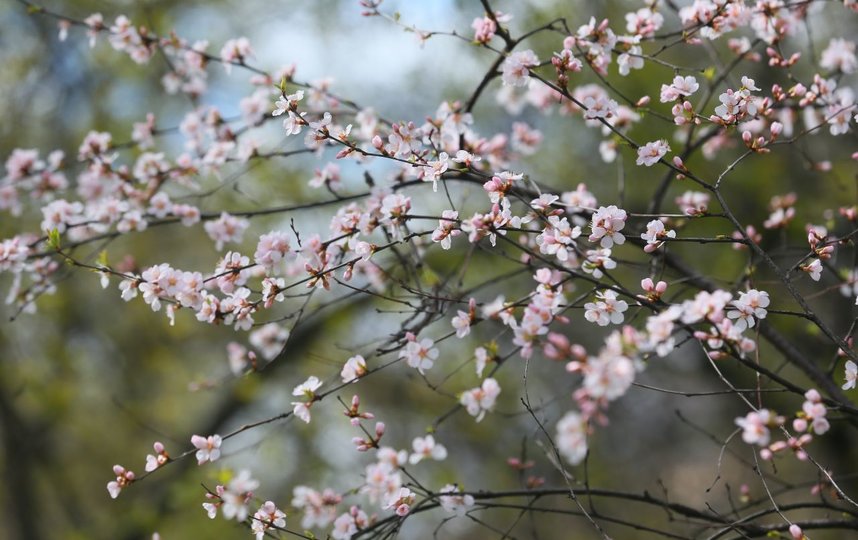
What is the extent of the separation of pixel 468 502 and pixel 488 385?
1.27 feet

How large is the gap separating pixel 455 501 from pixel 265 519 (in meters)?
0.57

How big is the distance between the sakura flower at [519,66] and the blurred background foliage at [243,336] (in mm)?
2850

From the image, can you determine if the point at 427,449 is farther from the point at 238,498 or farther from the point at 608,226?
the point at 608,226

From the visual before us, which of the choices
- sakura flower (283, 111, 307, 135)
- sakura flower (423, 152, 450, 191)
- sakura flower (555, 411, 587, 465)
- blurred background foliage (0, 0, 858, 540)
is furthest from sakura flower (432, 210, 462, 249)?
blurred background foliage (0, 0, 858, 540)

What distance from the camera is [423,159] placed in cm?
Answer: 213

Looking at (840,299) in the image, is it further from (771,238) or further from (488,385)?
(488,385)

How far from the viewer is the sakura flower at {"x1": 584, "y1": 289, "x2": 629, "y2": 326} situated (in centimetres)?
187

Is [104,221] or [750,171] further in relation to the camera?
[750,171]

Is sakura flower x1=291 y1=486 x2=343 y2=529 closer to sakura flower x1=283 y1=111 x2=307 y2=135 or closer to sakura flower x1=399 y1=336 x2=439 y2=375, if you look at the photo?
sakura flower x1=399 y1=336 x2=439 y2=375

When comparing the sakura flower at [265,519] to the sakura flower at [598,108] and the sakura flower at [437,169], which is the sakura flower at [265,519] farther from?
the sakura flower at [598,108]

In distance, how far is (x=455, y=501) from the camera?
Result: 210 centimetres

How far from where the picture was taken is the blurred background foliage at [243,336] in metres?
5.97

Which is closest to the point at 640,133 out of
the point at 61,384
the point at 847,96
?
the point at 847,96

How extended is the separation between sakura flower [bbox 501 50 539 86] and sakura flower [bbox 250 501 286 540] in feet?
5.00
